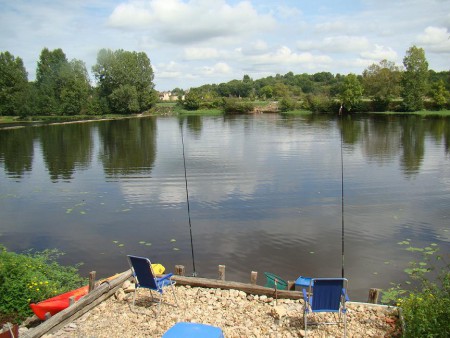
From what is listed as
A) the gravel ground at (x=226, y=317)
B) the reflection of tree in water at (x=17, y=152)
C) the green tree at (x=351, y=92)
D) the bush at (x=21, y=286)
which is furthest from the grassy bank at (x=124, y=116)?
the gravel ground at (x=226, y=317)

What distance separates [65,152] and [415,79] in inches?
2818

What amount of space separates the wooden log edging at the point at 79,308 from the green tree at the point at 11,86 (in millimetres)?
89039

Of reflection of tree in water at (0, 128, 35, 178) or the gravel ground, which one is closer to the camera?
the gravel ground

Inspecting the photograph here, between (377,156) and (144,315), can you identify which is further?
(377,156)

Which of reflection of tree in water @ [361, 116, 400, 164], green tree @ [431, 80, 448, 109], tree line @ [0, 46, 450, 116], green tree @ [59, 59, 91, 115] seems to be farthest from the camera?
green tree @ [59, 59, 91, 115]

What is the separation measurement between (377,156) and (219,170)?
41.2 ft

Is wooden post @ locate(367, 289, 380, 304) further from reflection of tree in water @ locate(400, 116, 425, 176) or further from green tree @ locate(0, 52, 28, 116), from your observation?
green tree @ locate(0, 52, 28, 116)

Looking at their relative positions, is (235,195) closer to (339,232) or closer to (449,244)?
(339,232)

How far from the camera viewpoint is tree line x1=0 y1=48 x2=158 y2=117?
89.6m

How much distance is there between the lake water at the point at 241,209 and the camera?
1291 cm

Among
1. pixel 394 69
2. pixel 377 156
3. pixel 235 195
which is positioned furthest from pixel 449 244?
pixel 394 69

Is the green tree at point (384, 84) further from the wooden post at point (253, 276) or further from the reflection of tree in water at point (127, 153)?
the wooden post at point (253, 276)

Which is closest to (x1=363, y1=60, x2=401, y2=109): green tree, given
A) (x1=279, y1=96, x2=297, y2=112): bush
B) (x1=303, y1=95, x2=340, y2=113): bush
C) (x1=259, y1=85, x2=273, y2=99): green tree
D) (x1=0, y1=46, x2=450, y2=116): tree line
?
(x1=0, y1=46, x2=450, y2=116): tree line

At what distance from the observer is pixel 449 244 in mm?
13430
